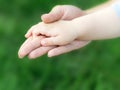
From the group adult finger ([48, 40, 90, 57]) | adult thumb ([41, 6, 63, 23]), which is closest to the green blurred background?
adult finger ([48, 40, 90, 57])

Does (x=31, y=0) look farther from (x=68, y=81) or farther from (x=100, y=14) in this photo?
(x=100, y=14)

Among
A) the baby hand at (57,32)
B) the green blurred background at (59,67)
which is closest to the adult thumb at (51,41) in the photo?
the baby hand at (57,32)

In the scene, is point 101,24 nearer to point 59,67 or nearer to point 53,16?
point 53,16

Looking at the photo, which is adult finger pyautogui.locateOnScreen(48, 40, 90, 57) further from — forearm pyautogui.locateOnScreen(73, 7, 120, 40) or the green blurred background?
the green blurred background

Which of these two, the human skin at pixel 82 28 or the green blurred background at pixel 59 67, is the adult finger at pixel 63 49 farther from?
the green blurred background at pixel 59 67

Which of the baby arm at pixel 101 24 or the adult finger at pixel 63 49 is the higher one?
the baby arm at pixel 101 24

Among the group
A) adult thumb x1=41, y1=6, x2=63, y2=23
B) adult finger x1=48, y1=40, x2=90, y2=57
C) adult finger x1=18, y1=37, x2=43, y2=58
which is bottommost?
adult finger x1=48, y1=40, x2=90, y2=57
